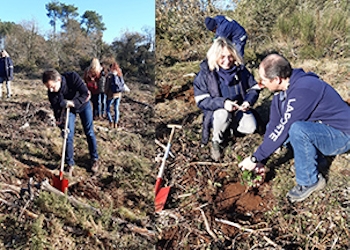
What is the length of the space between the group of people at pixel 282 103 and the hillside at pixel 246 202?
12 cm

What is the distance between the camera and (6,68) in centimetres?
275

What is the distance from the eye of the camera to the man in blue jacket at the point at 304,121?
180 cm

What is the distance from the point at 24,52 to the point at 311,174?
7.12 ft

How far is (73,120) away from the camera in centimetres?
248

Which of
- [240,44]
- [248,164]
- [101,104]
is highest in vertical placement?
[240,44]

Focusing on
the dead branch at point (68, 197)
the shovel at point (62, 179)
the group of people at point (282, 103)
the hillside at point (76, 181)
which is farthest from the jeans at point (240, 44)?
the dead branch at point (68, 197)

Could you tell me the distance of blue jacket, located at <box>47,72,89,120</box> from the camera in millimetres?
2371

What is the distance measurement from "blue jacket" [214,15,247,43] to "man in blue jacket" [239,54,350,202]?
40cm

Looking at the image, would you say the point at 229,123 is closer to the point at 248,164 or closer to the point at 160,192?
the point at 248,164

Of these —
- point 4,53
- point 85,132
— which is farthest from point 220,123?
point 4,53

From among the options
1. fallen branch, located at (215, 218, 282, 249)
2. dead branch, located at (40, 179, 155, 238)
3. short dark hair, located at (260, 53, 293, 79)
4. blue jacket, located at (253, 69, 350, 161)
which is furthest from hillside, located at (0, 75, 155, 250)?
short dark hair, located at (260, 53, 293, 79)

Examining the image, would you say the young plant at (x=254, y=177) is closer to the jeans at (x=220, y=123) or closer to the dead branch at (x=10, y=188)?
the jeans at (x=220, y=123)

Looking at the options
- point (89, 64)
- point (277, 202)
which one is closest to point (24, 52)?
point (89, 64)

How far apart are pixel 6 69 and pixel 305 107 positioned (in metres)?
2.25
